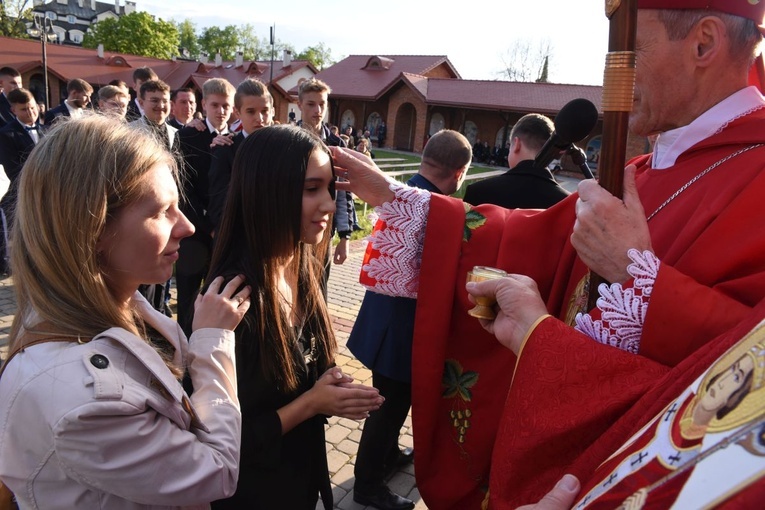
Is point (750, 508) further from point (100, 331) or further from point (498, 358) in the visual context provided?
point (498, 358)

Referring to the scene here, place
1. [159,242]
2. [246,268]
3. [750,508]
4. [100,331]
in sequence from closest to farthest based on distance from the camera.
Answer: [750,508] < [100,331] < [159,242] < [246,268]

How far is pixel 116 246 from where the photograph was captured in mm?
1284

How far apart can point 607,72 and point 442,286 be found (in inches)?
35.4

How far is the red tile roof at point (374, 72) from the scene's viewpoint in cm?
3142

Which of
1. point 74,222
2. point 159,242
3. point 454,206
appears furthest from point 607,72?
point 74,222

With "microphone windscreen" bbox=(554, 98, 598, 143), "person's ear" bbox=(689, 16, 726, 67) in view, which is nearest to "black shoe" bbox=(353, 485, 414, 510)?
"microphone windscreen" bbox=(554, 98, 598, 143)

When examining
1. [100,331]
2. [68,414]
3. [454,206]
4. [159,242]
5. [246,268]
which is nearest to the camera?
[68,414]

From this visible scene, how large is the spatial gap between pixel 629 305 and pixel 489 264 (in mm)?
708

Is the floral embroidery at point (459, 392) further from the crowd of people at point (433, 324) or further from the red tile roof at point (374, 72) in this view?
the red tile roof at point (374, 72)

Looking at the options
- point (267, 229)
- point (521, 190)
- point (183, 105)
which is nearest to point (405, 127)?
point (183, 105)

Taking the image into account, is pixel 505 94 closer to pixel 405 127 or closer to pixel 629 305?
pixel 405 127

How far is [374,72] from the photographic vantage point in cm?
3281

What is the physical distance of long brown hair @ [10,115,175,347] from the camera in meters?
1.19

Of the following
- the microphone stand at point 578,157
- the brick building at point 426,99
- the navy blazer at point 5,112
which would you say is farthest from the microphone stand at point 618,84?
the brick building at point 426,99
